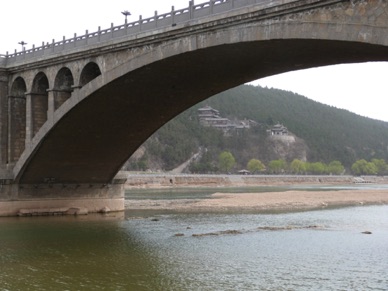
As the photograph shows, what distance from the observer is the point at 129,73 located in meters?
30.0

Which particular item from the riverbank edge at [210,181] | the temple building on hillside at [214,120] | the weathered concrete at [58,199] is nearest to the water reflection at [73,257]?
the weathered concrete at [58,199]

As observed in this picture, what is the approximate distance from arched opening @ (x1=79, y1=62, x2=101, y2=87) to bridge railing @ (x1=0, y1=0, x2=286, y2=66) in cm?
133

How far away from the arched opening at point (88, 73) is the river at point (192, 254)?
8.73 m

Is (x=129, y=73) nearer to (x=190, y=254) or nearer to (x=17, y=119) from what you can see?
(x=190, y=254)

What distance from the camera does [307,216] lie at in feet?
136

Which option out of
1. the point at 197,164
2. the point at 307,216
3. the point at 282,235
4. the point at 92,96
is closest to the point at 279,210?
the point at 307,216

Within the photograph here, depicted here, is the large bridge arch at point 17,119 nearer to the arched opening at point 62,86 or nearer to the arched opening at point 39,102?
the arched opening at point 39,102

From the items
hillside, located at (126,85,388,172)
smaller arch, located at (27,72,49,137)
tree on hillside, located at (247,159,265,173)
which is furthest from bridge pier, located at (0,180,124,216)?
tree on hillside, located at (247,159,265,173)

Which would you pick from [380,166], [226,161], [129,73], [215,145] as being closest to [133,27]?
[129,73]

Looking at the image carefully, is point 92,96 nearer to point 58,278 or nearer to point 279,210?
point 58,278

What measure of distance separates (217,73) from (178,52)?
4.84 meters

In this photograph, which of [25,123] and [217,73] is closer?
[217,73]

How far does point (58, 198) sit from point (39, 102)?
23.0 feet

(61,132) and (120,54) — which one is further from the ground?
(120,54)
